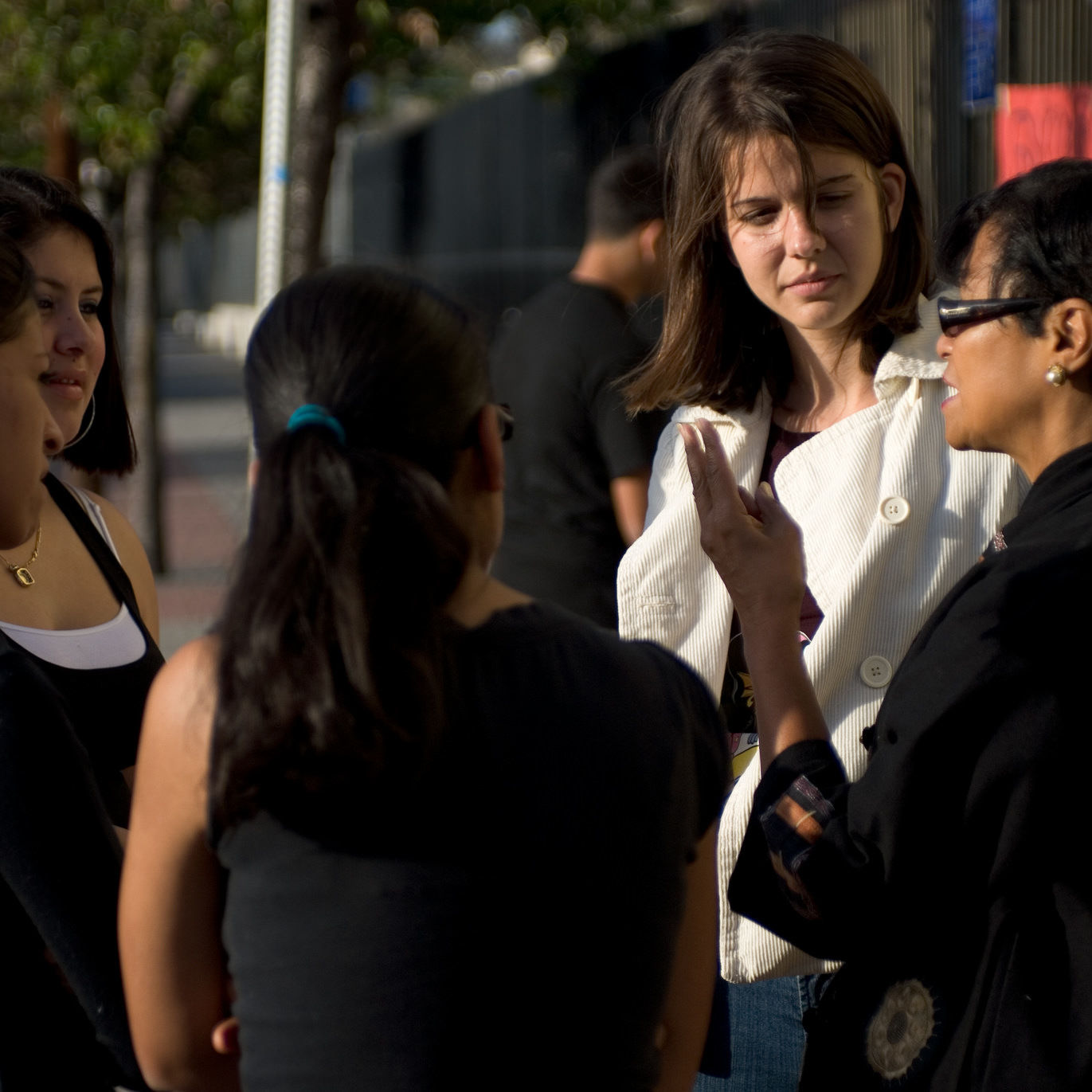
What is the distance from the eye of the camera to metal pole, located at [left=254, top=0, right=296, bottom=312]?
20.1ft

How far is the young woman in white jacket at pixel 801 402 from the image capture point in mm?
2199

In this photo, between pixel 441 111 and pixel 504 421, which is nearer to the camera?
pixel 504 421

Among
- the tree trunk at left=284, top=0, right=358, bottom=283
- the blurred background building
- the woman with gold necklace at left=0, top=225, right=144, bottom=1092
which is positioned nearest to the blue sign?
the blurred background building

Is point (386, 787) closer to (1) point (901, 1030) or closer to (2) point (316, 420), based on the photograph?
(2) point (316, 420)

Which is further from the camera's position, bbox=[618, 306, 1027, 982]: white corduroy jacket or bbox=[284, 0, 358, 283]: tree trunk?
bbox=[284, 0, 358, 283]: tree trunk

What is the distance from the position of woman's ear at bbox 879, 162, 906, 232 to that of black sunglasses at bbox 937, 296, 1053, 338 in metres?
0.44

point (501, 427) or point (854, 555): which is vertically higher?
point (501, 427)

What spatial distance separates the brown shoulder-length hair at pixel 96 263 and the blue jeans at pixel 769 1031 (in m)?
1.56

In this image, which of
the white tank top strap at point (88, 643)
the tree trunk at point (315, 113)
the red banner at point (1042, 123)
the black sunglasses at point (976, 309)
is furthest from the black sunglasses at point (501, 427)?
the tree trunk at point (315, 113)

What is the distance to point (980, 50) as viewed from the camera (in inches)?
255

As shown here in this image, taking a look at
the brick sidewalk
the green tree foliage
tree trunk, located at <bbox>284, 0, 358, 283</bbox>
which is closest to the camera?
tree trunk, located at <bbox>284, 0, 358, 283</bbox>

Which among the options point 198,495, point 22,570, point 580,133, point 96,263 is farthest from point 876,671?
point 198,495

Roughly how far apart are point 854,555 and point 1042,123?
188 inches

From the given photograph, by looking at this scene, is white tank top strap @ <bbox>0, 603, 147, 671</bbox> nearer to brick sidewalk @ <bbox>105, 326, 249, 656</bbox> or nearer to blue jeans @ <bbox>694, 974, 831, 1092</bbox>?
brick sidewalk @ <bbox>105, 326, 249, 656</bbox>
